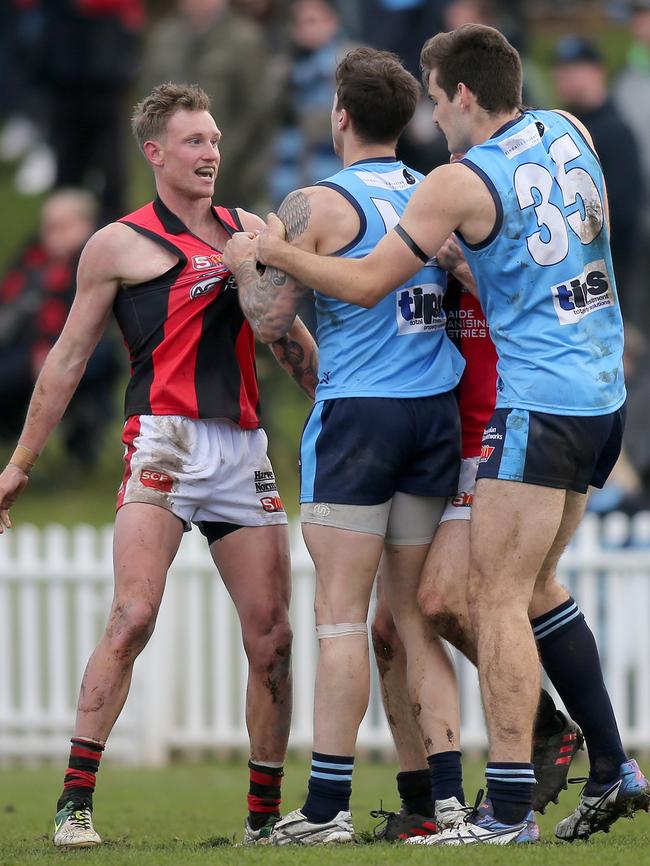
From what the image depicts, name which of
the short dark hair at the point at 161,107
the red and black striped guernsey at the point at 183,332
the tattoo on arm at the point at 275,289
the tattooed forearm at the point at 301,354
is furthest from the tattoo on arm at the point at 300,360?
the short dark hair at the point at 161,107

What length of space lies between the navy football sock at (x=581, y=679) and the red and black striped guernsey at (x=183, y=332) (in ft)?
4.60

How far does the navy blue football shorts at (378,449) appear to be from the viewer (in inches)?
216

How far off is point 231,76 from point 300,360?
8.35m

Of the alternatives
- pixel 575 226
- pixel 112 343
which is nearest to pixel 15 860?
pixel 575 226

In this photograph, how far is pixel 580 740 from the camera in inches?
230

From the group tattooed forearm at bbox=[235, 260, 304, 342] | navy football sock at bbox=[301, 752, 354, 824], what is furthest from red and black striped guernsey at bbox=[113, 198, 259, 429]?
navy football sock at bbox=[301, 752, 354, 824]

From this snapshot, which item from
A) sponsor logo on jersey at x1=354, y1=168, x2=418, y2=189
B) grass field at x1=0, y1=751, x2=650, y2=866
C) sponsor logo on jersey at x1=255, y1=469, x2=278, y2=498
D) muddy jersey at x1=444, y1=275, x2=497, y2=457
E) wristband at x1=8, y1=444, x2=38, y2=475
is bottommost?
grass field at x1=0, y1=751, x2=650, y2=866

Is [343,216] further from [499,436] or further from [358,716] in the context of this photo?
[358,716]

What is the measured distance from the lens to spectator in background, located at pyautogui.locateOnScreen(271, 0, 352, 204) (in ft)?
41.5

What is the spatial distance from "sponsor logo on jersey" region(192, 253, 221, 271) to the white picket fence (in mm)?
4021

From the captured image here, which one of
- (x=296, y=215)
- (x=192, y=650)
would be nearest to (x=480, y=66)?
(x=296, y=215)

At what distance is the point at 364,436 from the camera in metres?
5.49

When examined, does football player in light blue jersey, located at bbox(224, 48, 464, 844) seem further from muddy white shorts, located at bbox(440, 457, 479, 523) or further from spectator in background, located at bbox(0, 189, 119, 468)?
spectator in background, located at bbox(0, 189, 119, 468)

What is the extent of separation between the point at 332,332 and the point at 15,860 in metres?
2.12
